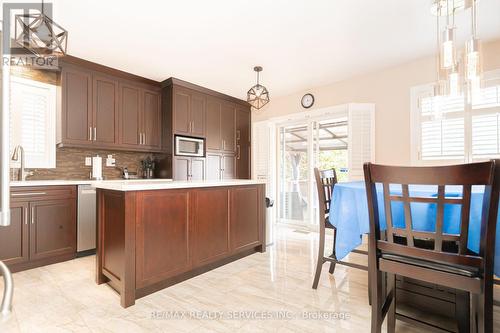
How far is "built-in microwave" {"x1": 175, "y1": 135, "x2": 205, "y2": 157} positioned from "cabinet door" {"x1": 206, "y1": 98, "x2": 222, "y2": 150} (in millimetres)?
185

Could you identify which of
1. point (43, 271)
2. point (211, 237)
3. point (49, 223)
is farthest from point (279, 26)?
point (43, 271)

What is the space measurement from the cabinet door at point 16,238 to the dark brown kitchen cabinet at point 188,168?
1.92 m

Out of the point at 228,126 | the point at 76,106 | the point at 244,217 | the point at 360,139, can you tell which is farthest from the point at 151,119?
the point at 360,139

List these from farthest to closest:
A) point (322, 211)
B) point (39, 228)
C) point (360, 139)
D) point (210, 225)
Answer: point (360, 139) → point (39, 228) → point (210, 225) → point (322, 211)

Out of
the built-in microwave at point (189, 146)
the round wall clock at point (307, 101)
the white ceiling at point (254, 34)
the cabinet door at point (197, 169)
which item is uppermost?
the white ceiling at point (254, 34)

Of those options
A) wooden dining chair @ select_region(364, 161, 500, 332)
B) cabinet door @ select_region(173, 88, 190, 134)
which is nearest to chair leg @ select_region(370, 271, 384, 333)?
wooden dining chair @ select_region(364, 161, 500, 332)

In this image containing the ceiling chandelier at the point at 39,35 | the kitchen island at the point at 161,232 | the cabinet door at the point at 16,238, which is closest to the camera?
the ceiling chandelier at the point at 39,35

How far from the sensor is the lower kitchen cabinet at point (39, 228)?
8.55ft

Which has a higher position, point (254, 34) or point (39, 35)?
point (254, 34)

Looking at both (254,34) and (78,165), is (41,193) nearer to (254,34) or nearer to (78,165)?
(78,165)

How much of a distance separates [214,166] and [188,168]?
0.60 m

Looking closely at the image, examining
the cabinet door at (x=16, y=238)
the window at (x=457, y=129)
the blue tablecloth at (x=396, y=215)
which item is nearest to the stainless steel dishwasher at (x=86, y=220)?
the cabinet door at (x=16, y=238)

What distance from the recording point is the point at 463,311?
4.84 feet

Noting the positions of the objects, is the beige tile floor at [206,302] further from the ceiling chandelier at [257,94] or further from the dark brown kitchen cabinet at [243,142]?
the dark brown kitchen cabinet at [243,142]
